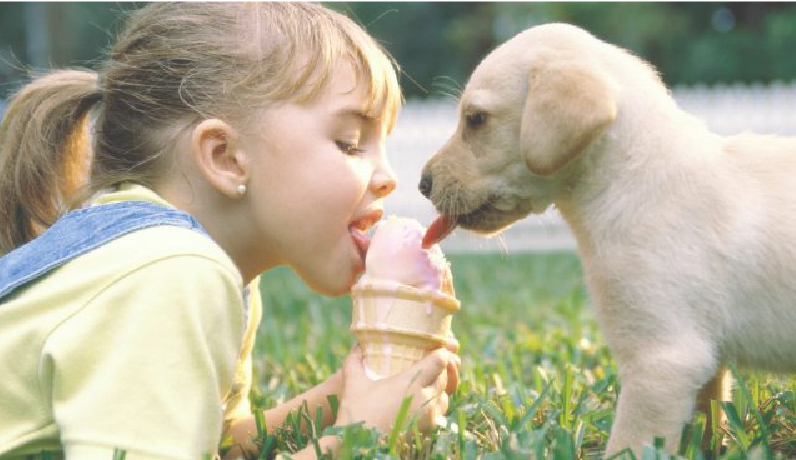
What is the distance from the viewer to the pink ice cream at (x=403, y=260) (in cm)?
326

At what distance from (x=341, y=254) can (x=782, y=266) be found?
1368 mm

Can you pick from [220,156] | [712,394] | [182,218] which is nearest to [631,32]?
[712,394]

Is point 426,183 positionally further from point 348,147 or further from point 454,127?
point 454,127

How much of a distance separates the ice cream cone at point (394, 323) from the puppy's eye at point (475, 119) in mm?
534

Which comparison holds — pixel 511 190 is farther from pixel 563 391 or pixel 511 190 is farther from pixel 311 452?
pixel 311 452

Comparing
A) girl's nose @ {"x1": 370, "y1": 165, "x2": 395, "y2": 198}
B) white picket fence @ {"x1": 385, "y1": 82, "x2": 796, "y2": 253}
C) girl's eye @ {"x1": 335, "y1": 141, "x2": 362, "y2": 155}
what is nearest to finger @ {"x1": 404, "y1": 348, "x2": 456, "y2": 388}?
girl's nose @ {"x1": 370, "y1": 165, "x2": 395, "y2": 198}

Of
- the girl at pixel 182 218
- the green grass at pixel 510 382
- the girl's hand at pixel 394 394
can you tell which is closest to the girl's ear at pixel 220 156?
the girl at pixel 182 218

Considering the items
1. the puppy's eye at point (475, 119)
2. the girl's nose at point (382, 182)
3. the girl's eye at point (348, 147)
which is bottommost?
the girl's nose at point (382, 182)

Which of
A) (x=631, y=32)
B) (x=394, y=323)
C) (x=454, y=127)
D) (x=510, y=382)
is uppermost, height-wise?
(x=394, y=323)

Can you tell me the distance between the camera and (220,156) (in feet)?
10.9

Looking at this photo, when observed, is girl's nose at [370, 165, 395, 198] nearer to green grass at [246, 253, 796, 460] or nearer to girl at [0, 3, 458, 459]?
girl at [0, 3, 458, 459]

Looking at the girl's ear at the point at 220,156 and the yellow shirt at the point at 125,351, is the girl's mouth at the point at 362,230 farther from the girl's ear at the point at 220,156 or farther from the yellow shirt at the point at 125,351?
the yellow shirt at the point at 125,351

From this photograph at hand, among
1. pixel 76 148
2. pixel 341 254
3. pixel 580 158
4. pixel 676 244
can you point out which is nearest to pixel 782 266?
pixel 676 244

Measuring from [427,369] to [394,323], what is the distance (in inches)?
7.5
